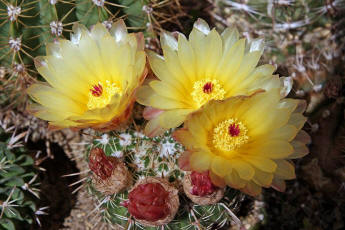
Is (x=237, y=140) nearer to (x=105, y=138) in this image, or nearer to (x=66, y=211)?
(x=105, y=138)

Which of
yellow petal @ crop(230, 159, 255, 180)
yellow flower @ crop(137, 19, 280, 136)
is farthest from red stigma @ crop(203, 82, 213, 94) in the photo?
yellow petal @ crop(230, 159, 255, 180)

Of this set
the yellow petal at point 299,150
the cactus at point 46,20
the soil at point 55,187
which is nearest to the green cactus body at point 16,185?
the soil at point 55,187

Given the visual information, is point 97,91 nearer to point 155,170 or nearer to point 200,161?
point 155,170

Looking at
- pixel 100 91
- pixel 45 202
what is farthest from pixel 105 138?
pixel 45 202

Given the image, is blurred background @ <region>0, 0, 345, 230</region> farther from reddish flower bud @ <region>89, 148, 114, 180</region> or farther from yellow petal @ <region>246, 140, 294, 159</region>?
yellow petal @ <region>246, 140, 294, 159</region>

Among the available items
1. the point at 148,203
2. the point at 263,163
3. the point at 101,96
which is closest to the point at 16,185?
the point at 101,96
